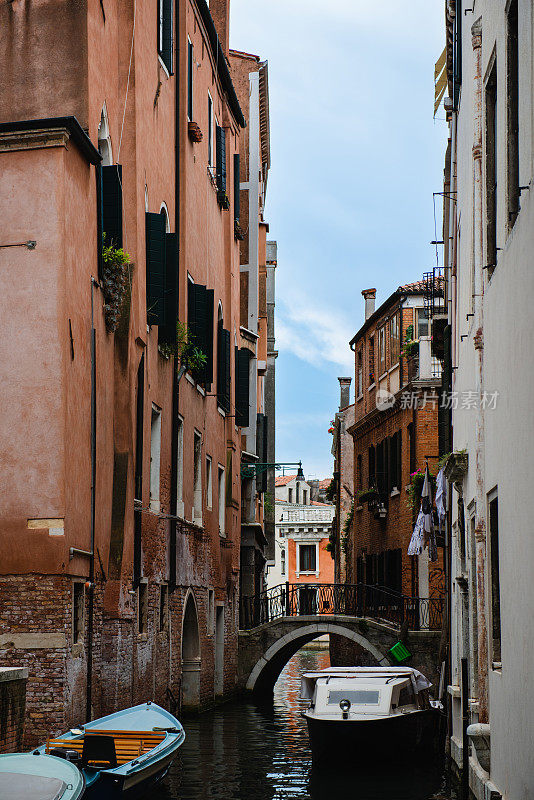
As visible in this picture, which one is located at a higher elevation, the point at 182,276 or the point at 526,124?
the point at 182,276

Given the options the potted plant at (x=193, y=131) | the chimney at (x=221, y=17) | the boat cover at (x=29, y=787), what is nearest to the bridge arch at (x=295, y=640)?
the potted plant at (x=193, y=131)

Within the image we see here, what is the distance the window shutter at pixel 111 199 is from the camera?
543 inches

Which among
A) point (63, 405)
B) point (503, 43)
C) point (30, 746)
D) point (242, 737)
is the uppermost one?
point (503, 43)

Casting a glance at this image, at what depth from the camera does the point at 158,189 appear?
17.3 meters

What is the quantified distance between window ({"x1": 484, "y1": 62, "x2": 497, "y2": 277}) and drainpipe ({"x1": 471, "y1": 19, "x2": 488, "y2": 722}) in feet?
0.87

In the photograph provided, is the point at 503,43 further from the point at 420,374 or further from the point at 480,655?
the point at 420,374

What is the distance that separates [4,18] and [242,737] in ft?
38.5

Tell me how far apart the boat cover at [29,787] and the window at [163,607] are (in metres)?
9.97

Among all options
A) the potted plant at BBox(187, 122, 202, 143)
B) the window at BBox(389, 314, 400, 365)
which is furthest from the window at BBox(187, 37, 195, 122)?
the window at BBox(389, 314, 400, 365)

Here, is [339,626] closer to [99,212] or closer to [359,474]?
[359,474]

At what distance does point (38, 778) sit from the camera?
7688 millimetres

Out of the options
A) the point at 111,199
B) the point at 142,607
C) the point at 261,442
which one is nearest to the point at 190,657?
the point at 142,607

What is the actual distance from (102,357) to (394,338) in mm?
16218

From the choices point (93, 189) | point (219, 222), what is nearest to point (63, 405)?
point (93, 189)
